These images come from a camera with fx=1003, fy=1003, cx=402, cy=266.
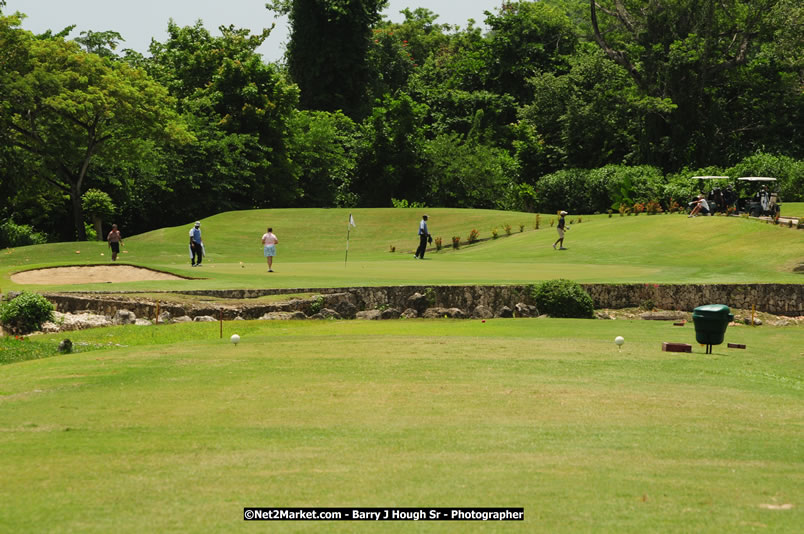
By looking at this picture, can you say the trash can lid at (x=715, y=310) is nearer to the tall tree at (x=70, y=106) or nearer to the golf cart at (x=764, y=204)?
the golf cart at (x=764, y=204)

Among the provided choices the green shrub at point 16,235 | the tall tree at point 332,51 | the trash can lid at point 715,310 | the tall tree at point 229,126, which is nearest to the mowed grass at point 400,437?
the trash can lid at point 715,310

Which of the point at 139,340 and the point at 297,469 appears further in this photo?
the point at 139,340

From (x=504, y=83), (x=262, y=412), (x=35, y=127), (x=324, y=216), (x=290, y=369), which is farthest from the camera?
(x=504, y=83)

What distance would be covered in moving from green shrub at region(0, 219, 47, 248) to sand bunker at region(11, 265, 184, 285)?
2520 centimetres

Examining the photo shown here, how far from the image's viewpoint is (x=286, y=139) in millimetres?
77188

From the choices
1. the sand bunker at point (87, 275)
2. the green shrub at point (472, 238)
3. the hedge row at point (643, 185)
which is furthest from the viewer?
the hedge row at point (643, 185)

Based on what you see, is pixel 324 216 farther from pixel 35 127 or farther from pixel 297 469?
pixel 297 469

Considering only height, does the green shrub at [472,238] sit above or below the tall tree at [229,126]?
below

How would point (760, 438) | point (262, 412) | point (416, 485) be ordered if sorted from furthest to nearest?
point (262, 412) < point (760, 438) < point (416, 485)

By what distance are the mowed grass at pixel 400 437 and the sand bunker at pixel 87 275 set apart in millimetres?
18406

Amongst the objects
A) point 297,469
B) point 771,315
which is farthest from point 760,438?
point 771,315

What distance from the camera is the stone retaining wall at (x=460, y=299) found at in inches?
1051

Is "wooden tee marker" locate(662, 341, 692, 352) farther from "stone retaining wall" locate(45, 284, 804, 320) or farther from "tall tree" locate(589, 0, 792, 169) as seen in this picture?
"tall tree" locate(589, 0, 792, 169)

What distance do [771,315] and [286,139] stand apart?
5243 cm
